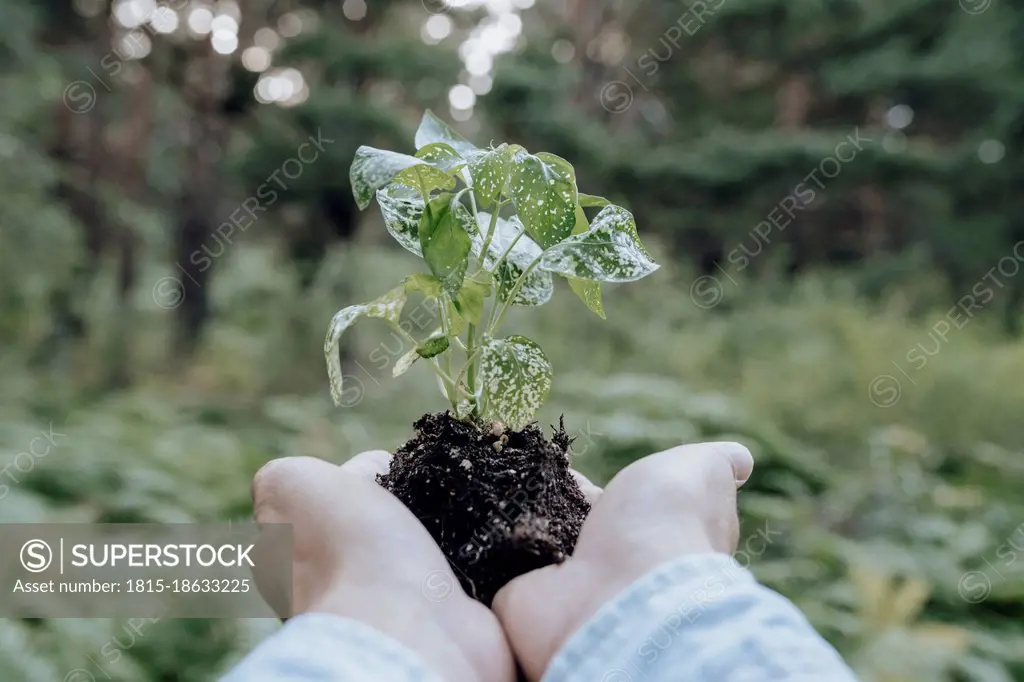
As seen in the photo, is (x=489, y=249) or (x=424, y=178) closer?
(x=424, y=178)

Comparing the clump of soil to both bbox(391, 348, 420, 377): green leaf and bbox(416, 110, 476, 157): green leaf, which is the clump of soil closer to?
bbox(391, 348, 420, 377): green leaf

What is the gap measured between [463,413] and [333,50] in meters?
3.91

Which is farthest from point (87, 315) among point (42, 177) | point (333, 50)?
point (333, 50)

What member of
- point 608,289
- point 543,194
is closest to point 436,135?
point 543,194

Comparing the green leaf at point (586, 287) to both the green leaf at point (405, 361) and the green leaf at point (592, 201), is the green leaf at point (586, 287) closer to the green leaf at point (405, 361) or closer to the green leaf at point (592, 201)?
the green leaf at point (592, 201)

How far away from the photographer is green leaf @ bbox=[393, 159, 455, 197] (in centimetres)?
81

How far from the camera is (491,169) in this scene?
0.78m

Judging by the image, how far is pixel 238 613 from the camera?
6.62 ft

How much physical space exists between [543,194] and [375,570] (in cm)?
41

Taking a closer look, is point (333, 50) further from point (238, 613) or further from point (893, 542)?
point (893, 542)

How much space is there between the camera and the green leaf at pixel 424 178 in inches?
32.0

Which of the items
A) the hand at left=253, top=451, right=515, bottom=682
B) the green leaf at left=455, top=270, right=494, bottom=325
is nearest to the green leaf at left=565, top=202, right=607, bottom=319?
the green leaf at left=455, top=270, right=494, bottom=325

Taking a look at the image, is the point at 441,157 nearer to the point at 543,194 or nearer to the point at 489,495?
the point at 543,194

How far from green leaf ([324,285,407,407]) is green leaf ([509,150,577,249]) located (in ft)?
0.59
